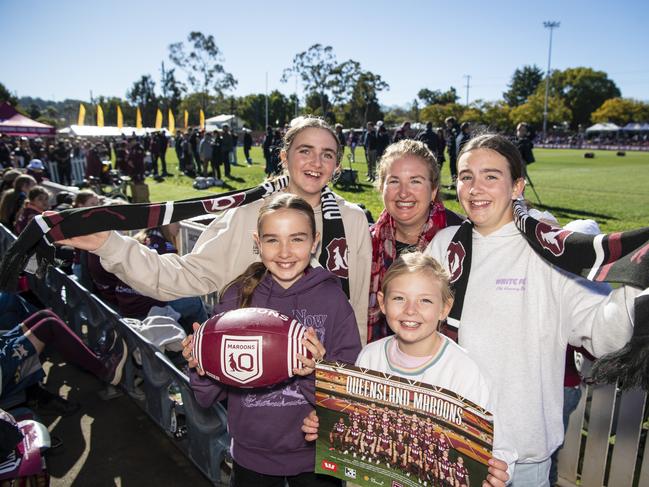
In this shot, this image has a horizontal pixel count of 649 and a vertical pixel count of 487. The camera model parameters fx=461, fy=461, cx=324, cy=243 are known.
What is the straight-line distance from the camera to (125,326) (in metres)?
4.05

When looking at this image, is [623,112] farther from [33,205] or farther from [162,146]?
[33,205]

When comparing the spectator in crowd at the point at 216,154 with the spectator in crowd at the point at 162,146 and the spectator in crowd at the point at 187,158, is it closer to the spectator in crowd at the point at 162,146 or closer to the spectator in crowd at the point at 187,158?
the spectator in crowd at the point at 187,158

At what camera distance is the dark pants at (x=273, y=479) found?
2.17 m

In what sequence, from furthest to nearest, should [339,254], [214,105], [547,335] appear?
[214,105]
[339,254]
[547,335]

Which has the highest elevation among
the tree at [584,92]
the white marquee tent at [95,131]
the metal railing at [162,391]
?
the tree at [584,92]

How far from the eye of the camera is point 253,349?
1.89 m

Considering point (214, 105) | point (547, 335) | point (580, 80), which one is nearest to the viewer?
point (547, 335)

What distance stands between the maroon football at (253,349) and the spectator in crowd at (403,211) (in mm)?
1024

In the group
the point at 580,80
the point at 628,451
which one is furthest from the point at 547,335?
the point at 580,80

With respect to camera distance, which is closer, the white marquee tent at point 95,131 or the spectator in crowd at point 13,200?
the spectator in crowd at point 13,200

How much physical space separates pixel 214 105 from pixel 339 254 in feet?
266

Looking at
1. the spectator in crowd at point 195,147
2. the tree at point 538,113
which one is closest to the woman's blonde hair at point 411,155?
the spectator in crowd at point 195,147

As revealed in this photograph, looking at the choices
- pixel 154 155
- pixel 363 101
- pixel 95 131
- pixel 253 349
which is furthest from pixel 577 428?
pixel 363 101

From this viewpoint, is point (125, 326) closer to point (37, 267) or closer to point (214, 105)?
point (37, 267)
